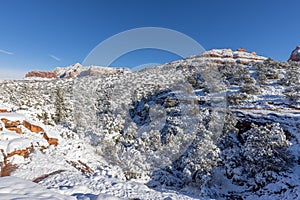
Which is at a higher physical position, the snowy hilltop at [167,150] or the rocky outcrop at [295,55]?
the rocky outcrop at [295,55]

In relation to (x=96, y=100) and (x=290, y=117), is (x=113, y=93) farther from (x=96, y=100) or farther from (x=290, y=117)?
(x=290, y=117)

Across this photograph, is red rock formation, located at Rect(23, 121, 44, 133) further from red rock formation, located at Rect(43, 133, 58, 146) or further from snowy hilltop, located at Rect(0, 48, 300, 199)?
red rock formation, located at Rect(43, 133, 58, 146)

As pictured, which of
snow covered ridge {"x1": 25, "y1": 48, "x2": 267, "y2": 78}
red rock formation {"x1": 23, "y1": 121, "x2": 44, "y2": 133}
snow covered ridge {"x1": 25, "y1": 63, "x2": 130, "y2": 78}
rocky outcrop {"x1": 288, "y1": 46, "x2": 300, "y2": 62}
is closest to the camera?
red rock formation {"x1": 23, "y1": 121, "x2": 44, "y2": 133}

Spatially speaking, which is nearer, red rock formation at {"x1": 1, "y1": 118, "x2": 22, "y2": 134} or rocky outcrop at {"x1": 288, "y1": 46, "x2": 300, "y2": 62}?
red rock formation at {"x1": 1, "y1": 118, "x2": 22, "y2": 134}

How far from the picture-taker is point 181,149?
14.1 metres

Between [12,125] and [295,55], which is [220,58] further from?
[12,125]

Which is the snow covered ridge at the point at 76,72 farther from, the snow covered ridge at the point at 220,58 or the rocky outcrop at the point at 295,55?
the rocky outcrop at the point at 295,55

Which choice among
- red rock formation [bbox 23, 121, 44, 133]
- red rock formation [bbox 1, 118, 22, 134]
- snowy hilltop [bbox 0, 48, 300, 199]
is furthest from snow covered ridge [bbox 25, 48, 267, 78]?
red rock formation [bbox 1, 118, 22, 134]

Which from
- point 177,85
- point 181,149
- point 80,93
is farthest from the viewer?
point 80,93

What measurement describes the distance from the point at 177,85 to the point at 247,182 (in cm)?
2060

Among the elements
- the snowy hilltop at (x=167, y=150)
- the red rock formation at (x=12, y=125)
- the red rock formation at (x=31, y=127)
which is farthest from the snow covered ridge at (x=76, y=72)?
the red rock formation at (x=12, y=125)

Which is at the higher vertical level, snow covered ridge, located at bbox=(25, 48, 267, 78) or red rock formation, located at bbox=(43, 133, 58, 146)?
snow covered ridge, located at bbox=(25, 48, 267, 78)

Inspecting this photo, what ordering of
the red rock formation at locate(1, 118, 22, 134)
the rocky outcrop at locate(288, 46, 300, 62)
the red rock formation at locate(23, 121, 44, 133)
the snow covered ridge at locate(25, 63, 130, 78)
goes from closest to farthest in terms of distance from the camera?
the red rock formation at locate(1, 118, 22, 134) → the red rock formation at locate(23, 121, 44, 133) → the rocky outcrop at locate(288, 46, 300, 62) → the snow covered ridge at locate(25, 63, 130, 78)

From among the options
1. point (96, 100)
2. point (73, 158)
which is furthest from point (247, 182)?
point (96, 100)
